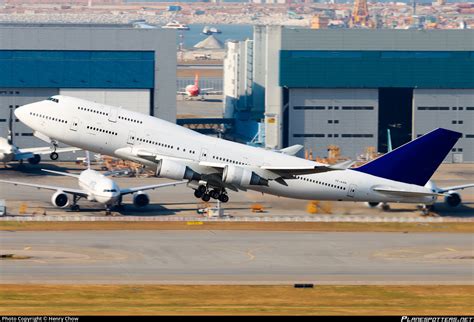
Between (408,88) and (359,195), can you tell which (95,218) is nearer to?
(359,195)

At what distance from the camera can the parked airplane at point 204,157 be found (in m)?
86.9

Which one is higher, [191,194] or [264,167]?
[264,167]

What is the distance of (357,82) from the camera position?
164m

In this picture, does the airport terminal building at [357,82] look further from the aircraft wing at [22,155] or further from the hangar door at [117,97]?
the aircraft wing at [22,155]

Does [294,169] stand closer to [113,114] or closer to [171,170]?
[171,170]

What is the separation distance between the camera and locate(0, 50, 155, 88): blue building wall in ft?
515

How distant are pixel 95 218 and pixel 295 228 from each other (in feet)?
63.1

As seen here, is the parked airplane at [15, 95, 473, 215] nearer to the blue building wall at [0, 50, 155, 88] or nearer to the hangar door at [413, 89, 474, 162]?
the blue building wall at [0, 50, 155, 88]

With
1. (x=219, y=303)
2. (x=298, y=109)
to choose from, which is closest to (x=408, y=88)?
(x=298, y=109)

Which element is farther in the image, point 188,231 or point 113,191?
point 113,191

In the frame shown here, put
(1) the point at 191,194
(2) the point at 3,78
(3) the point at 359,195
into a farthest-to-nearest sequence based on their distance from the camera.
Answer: (2) the point at 3,78
(1) the point at 191,194
(3) the point at 359,195

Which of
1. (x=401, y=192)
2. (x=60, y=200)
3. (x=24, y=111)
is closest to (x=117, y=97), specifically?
(x=60, y=200)

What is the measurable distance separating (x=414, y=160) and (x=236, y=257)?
18411 millimetres

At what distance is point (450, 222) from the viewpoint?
113 m
